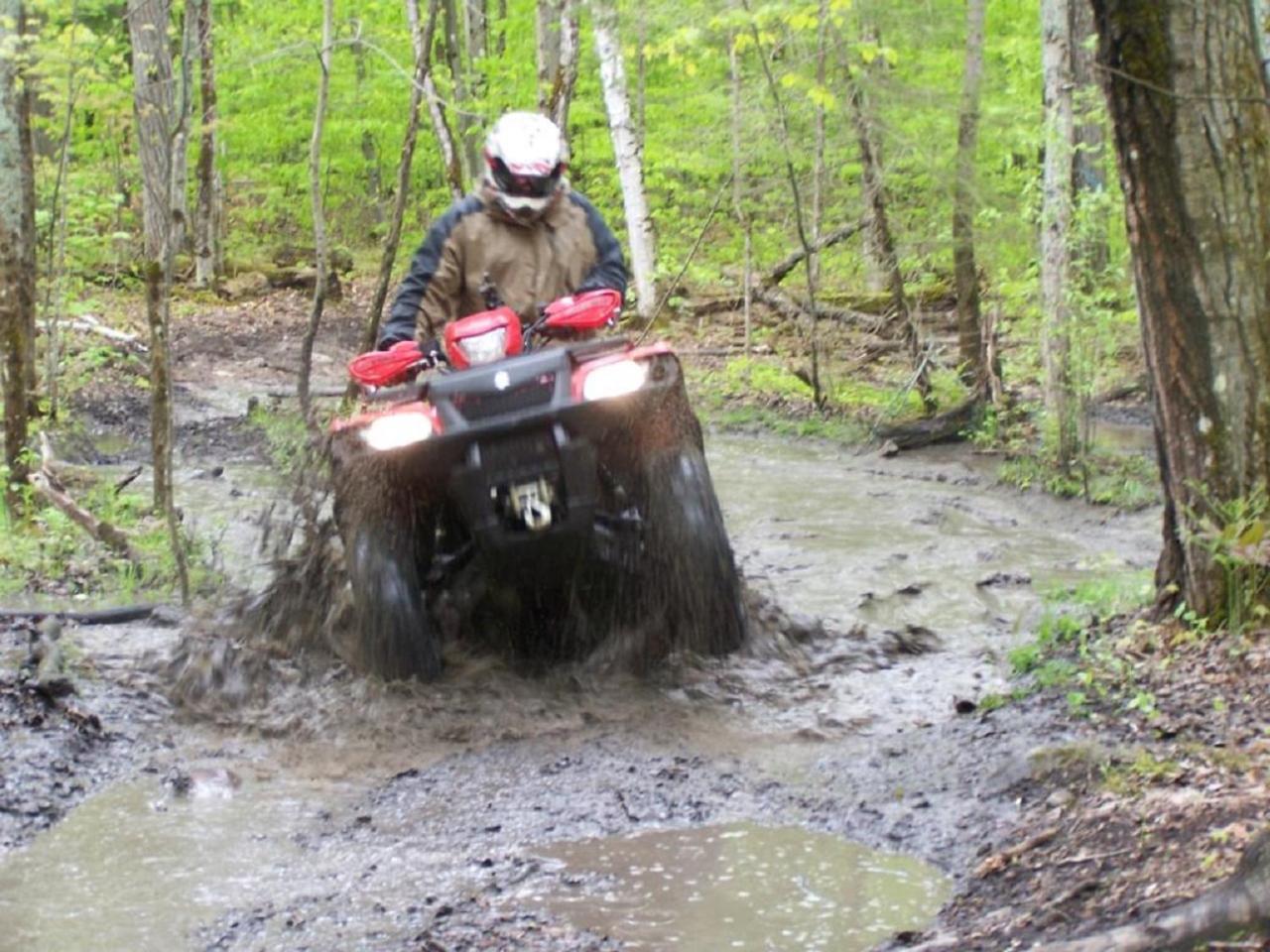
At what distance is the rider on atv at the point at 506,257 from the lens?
7.19 meters

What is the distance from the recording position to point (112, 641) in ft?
26.2

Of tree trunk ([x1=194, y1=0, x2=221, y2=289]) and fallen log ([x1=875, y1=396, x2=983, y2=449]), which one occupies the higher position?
tree trunk ([x1=194, y1=0, x2=221, y2=289])

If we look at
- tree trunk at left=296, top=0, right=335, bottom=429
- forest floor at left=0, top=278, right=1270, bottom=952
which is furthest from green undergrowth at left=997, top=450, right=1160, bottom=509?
tree trunk at left=296, top=0, right=335, bottom=429

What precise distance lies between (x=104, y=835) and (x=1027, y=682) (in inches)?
139

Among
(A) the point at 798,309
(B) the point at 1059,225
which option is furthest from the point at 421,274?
(A) the point at 798,309

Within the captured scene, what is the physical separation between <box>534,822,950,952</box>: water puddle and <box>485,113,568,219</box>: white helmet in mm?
3201

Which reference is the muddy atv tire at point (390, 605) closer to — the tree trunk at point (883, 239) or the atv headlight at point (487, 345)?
the atv headlight at point (487, 345)

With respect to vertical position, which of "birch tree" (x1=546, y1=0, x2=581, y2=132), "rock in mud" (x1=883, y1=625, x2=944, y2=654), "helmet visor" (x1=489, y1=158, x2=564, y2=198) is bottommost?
"rock in mud" (x1=883, y1=625, x2=944, y2=654)

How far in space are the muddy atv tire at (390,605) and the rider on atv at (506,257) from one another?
988 millimetres

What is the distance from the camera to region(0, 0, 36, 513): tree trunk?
10.9 m

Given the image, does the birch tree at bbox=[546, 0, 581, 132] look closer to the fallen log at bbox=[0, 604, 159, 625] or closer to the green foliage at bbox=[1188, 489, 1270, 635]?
the fallen log at bbox=[0, 604, 159, 625]

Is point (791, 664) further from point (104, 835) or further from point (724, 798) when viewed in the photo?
point (104, 835)

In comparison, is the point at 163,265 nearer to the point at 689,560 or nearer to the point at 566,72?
the point at 689,560

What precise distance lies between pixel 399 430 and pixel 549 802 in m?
1.68
